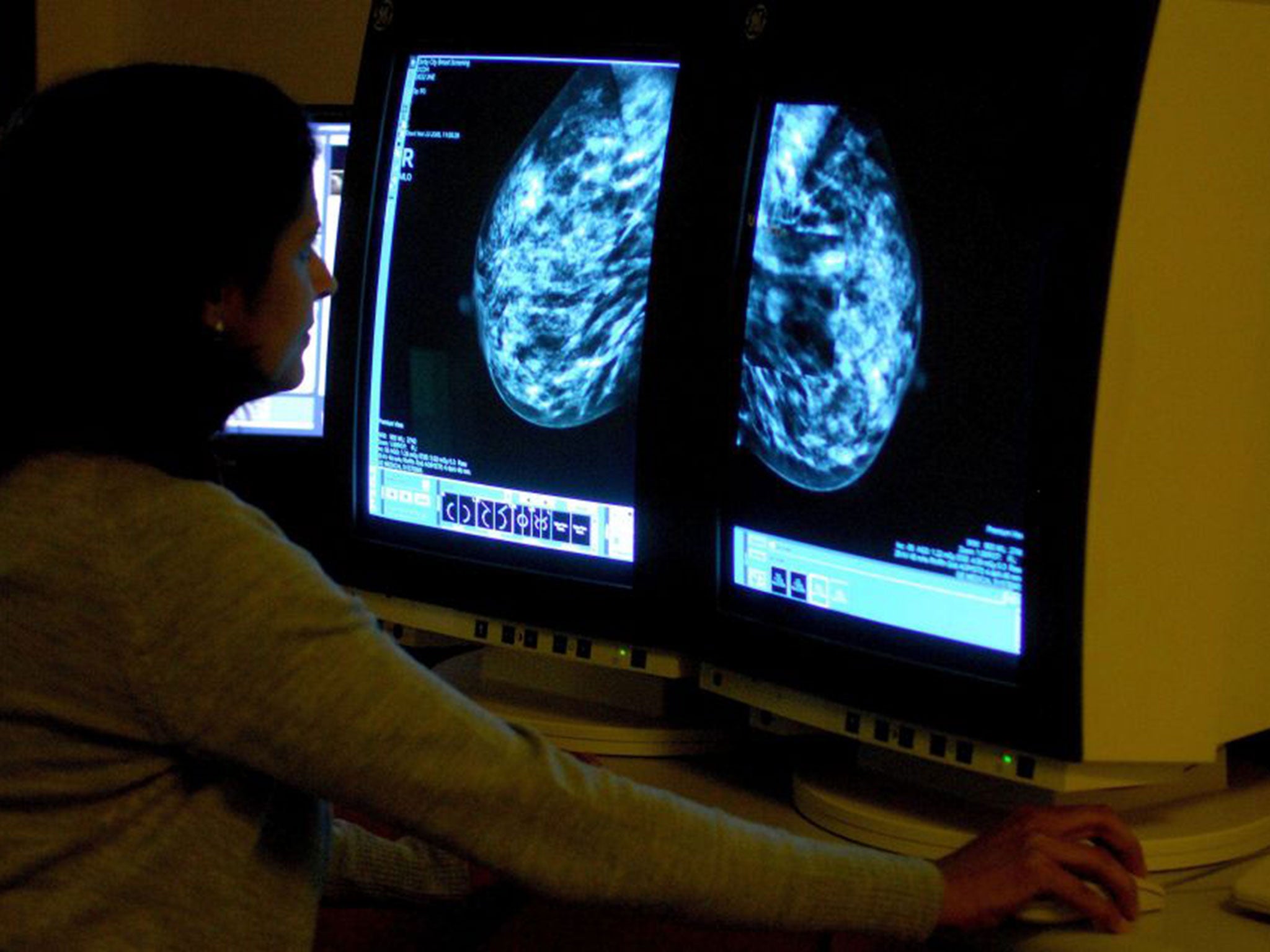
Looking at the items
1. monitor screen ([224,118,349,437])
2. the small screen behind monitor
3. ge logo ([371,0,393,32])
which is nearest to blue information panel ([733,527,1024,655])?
the small screen behind monitor

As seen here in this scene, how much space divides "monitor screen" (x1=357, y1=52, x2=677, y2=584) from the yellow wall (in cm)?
81

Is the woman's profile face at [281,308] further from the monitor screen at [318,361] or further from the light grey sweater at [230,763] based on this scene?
the monitor screen at [318,361]

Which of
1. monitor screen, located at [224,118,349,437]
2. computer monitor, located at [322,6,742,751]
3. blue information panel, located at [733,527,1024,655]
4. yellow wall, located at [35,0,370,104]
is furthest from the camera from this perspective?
yellow wall, located at [35,0,370,104]

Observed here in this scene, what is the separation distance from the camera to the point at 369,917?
54.2 inches

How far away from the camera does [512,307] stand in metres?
1.51

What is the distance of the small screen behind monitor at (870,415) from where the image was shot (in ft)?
3.72

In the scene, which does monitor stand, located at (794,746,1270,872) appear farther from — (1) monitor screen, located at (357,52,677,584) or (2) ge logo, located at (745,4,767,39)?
(2) ge logo, located at (745,4,767,39)

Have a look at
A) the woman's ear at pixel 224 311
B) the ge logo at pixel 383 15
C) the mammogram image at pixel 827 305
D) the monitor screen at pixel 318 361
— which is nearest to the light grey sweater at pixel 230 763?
the woman's ear at pixel 224 311

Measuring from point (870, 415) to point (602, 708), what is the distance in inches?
17.8

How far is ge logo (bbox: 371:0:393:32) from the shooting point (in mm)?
1595

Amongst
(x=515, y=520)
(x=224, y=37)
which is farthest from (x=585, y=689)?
(x=224, y=37)

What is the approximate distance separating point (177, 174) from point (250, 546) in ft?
0.76

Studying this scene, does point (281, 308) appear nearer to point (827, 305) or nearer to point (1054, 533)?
point (827, 305)

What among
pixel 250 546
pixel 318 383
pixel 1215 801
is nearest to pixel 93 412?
pixel 250 546
